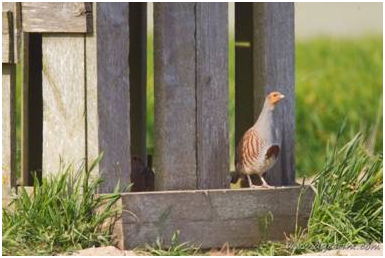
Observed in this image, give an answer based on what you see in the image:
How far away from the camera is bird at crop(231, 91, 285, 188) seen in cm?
752

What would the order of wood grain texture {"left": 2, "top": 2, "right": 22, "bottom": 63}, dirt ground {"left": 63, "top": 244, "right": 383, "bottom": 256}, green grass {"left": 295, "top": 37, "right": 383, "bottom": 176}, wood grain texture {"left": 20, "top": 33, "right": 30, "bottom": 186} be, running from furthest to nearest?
green grass {"left": 295, "top": 37, "right": 383, "bottom": 176} → wood grain texture {"left": 20, "top": 33, "right": 30, "bottom": 186} → wood grain texture {"left": 2, "top": 2, "right": 22, "bottom": 63} → dirt ground {"left": 63, "top": 244, "right": 383, "bottom": 256}

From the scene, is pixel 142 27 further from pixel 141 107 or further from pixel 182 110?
pixel 182 110

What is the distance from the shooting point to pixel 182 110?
7.39 metres

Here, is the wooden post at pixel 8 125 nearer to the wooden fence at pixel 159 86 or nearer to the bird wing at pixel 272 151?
the wooden fence at pixel 159 86

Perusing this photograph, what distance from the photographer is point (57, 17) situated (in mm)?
7273

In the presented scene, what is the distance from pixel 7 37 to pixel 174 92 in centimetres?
109

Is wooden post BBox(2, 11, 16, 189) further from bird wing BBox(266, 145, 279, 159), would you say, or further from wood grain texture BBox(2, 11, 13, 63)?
bird wing BBox(266, 145, 279, 159)

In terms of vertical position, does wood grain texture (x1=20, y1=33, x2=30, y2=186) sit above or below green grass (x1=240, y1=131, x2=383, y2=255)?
above

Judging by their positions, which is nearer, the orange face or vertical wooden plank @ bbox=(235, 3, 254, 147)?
the orange face

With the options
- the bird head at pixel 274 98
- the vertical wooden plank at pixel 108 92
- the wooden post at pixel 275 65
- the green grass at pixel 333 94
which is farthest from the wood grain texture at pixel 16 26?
the green grass at pixel 333 94

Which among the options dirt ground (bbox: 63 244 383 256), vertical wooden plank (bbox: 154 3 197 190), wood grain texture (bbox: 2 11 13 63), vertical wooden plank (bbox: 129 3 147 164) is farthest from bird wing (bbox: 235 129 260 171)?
vertical wooden plank (bbox: 129 3 147 164)

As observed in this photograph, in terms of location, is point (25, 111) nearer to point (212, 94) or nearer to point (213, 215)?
point (212, 94)

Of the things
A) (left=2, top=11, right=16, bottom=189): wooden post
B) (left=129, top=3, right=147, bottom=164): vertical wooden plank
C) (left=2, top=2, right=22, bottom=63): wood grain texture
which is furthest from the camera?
(left=129, top=3, right=147, bottom=164): vertical wooden plank

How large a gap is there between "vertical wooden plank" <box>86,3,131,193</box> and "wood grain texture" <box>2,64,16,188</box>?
29.8 inches
